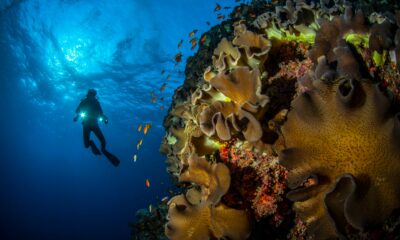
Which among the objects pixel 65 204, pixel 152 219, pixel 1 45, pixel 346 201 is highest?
pixel 65 204

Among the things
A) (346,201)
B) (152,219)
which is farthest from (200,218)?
(152,219)

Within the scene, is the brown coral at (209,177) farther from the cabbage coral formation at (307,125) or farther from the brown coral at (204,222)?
the brown coral at (204,222)

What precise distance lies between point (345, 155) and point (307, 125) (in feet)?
1.12

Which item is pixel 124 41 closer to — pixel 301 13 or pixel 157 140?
pixel 301 13

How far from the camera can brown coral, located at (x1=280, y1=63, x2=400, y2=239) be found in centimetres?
185

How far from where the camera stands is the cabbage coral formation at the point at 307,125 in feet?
6.17

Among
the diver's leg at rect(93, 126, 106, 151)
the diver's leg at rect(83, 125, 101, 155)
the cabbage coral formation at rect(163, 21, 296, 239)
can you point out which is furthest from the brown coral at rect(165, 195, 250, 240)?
the diver's leg at rect(93, 126, 106, 151)

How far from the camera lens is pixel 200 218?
7.72ft

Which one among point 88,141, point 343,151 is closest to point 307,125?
point 343,151

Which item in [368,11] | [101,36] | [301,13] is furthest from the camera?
[101,36]

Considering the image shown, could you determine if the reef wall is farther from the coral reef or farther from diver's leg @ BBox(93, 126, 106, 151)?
diver's leg @ BBox(93, 126, 106, 151)

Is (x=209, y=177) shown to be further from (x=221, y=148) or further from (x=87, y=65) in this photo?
(x=87, y=65)

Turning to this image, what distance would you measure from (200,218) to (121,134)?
60.4 metres

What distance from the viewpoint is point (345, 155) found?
6.46 feet
